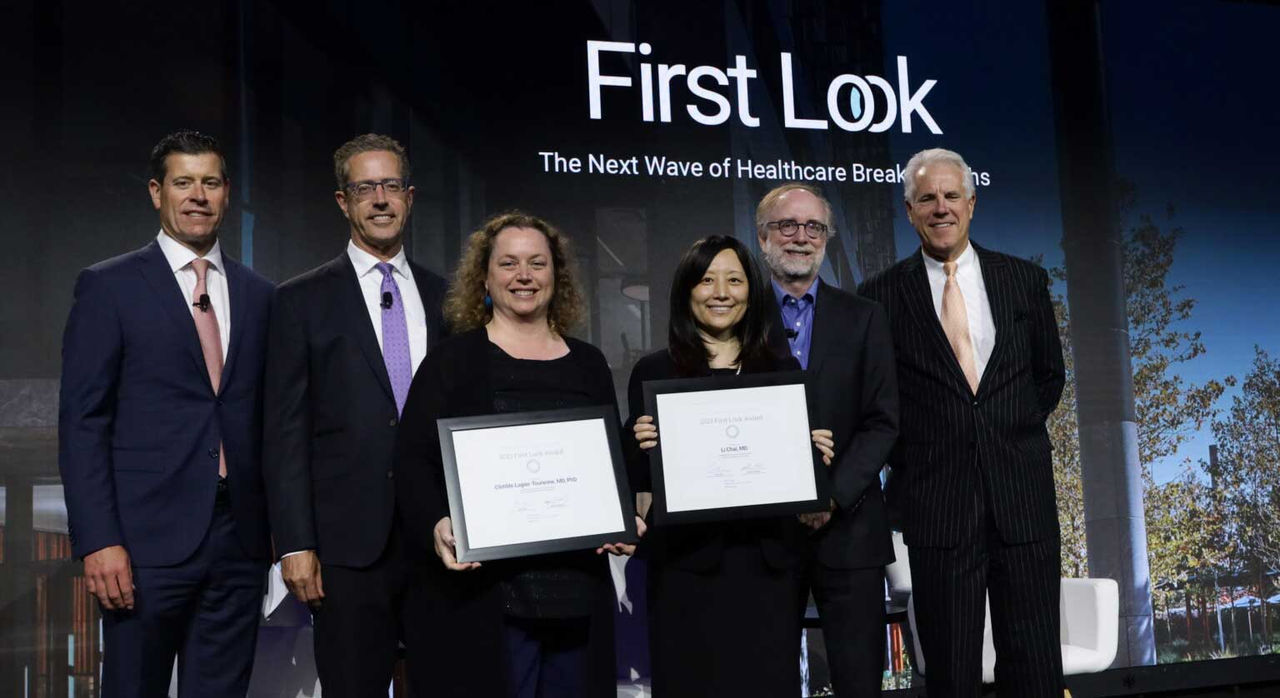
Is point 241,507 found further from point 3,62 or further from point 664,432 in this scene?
point 3,62

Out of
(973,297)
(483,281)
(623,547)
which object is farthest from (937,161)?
(623,547)

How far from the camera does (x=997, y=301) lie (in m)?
2.99

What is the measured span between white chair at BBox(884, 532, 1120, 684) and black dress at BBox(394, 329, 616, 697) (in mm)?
1722

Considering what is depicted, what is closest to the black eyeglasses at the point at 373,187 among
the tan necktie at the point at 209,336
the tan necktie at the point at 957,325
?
the tan necktie at the point at 209,336

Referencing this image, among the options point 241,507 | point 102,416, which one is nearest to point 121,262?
point 102,416

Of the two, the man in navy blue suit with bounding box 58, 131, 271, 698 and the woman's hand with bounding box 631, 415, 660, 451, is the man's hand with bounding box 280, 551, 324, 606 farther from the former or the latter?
the woman's hand with bounding box 631, 415, 660, 451

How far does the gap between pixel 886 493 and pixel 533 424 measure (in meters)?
1.27

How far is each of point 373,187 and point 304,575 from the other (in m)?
1.00

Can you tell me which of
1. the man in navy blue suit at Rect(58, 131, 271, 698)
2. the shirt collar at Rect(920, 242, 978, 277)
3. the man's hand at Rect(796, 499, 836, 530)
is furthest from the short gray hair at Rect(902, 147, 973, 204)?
the man in navy blue suit at Rect(58, 131, 271, 698)

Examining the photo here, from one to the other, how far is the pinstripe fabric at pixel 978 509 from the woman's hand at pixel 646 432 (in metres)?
0.88

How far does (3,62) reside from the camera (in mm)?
4062

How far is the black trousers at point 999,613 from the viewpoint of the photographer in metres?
2.86

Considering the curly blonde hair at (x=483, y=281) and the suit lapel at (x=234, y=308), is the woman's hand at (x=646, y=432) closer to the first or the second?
the curly blonde hair at (x=483, y=281)

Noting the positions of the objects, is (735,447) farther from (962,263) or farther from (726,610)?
(962,263)
